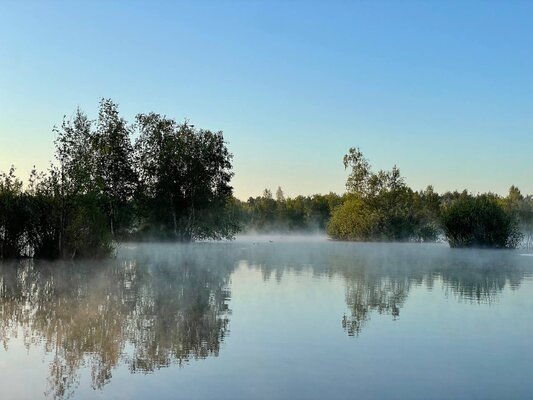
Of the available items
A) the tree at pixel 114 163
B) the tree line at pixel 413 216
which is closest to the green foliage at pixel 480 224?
the tree line at pixel 413 216

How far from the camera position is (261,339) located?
422 inches

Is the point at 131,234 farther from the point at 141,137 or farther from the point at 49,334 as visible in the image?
the point at 49,334

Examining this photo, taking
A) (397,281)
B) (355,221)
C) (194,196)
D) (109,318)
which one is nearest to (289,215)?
(355,221)

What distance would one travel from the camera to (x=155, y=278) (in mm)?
21516

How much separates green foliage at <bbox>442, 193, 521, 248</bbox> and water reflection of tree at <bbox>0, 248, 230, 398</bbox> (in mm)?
32076

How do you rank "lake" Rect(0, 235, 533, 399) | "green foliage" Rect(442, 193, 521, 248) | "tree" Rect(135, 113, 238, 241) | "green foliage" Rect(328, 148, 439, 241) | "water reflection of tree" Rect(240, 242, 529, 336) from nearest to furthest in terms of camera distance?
"lake" Rect(0, 235, 533, 399) < "water reflection of tree" Rect(240, 242, 529, 336) < "green foliage" Rect(442, 193, 521, 248) < "tree" Rect(135, 113, 238, 241) < "green foliage" Rect(328, 148, 439, 241)

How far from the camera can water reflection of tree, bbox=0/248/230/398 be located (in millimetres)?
9086

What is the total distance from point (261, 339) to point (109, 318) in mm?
3729

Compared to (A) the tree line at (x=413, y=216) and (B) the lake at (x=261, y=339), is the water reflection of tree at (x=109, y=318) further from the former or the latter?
(A) the tree line at (x=413, y=216)

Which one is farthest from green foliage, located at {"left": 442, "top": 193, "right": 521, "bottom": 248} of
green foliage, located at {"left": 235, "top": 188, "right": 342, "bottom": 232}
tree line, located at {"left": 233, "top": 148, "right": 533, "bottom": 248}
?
green foliage, located at {"left": 235, "top": 188, "right": 342, "bottom": 232}

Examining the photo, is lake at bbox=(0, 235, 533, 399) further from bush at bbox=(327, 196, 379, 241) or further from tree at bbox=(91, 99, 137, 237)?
bush at bbox=(327, 196, 379, 241)

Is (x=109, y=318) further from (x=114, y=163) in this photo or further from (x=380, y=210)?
(x=380, y=210)

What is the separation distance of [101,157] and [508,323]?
4196cm

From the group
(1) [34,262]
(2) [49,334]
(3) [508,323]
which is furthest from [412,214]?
(2) [49,334]
